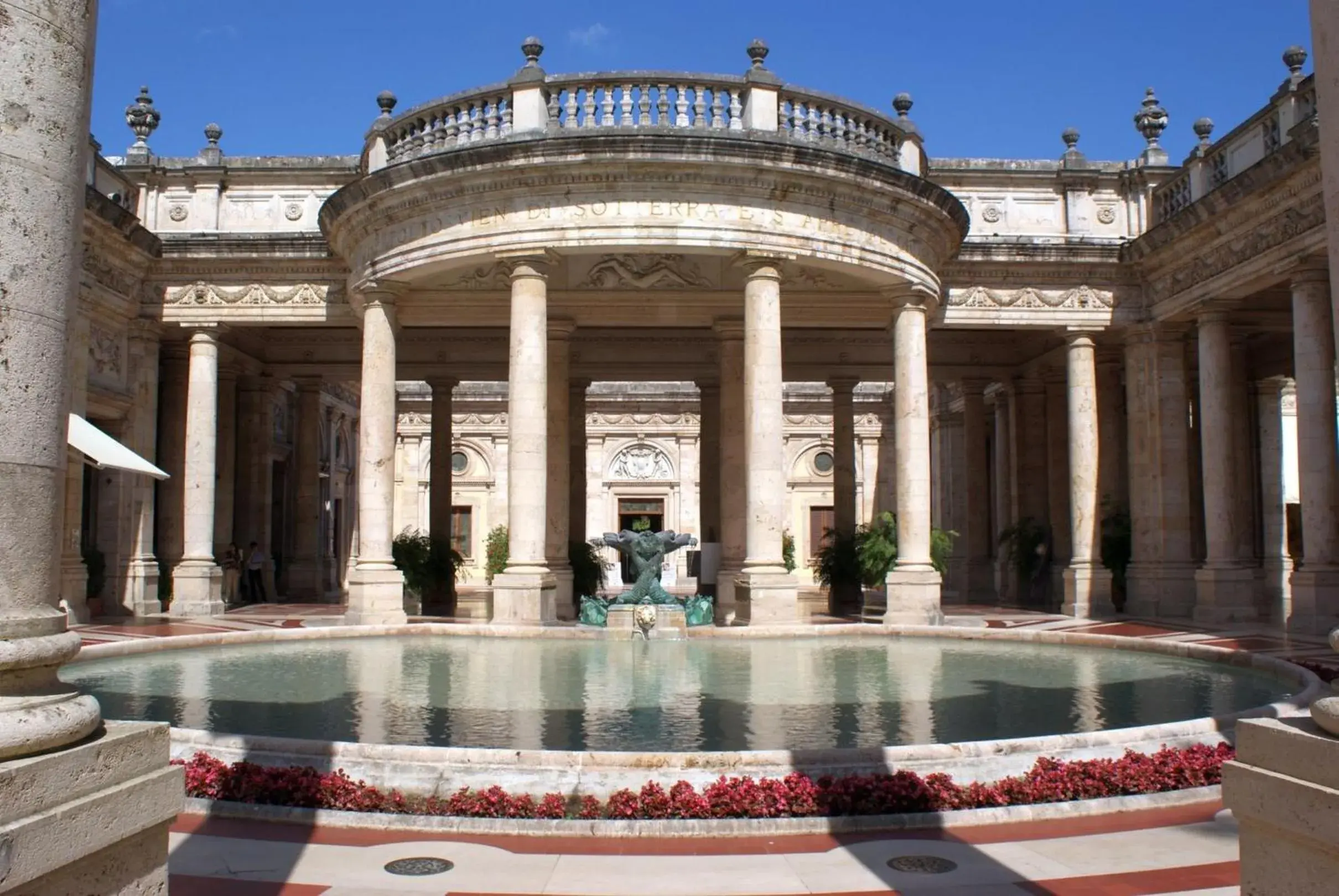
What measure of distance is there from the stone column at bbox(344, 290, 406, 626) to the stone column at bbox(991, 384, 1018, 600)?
61.7 feet

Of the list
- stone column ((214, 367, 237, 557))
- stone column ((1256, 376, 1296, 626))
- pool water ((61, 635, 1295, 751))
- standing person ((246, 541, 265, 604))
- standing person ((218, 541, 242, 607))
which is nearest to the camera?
pool water ((61, 635, 1295, 751))

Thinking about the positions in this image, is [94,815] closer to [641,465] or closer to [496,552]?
[496,552]

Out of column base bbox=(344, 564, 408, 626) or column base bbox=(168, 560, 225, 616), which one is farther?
column base bbox=(168, 560, 225, 616)

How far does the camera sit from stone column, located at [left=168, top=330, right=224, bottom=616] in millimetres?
25484

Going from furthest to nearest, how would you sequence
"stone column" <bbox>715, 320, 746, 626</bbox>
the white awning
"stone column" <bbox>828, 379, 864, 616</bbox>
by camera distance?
1. "stone column" <bbox>828, 379, 864, 616</bbox>
2. "stone column" <bbox>715, 320, 746, 626</bbox>
3. the white awning

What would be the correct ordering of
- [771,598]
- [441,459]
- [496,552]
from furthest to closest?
[496,552] → [441,459] → [771,598]

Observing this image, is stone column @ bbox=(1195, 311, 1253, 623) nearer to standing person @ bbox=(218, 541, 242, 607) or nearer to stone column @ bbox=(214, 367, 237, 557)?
standing person @ bbox=(218, 541, 242, 607)

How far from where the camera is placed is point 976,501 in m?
34.6

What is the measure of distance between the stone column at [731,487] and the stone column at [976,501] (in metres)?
11.3

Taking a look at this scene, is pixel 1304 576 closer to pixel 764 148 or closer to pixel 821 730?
pixel 764 148

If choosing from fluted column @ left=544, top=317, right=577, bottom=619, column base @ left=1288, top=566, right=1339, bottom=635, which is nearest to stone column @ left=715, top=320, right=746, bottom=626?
fluted column @ left=544, top=317, right=577, bottom=619

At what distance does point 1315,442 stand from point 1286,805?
18948mm


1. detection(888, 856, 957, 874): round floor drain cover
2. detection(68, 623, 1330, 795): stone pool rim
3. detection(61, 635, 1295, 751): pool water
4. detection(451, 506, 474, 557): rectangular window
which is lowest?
detection(888, 856, 957, 874): round floor drain cover

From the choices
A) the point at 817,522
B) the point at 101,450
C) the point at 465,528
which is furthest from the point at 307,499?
the point at 817,522
